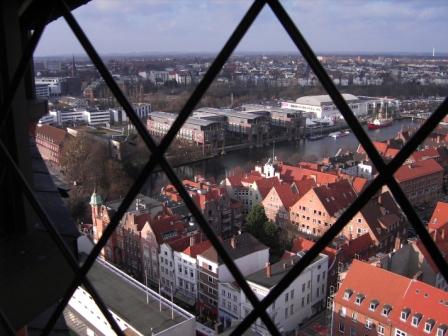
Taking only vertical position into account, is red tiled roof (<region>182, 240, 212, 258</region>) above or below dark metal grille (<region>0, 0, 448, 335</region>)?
below

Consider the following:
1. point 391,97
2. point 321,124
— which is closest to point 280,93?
point 391,97

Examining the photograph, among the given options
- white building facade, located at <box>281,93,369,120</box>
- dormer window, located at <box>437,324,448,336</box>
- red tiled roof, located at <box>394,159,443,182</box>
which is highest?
white building facade, located at <box>281,93,369,120</box>

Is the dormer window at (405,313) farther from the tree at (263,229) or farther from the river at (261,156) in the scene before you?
the river at (261,156)

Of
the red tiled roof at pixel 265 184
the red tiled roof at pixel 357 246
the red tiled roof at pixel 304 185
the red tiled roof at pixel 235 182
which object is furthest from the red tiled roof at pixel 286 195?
the red tiled roof at pixel 357 246

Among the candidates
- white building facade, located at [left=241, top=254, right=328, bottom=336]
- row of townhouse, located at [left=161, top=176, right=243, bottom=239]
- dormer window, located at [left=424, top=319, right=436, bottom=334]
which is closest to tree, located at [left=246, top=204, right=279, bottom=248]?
row of townhouse, located at [left=161, top=176, right=243, bottom=239]

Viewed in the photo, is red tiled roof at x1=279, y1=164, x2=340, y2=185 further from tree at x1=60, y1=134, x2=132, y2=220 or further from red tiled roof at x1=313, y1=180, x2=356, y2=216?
tree at x1=60, y1=134, x2=132, y2=220

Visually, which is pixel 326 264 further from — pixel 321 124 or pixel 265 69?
pixel 265 69

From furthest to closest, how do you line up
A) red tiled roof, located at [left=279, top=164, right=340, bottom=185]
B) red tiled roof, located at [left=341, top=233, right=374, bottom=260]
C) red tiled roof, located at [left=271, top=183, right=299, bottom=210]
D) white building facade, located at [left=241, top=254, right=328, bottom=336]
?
red tiled roof, located at [left=279, top=164, right=340, bottom=185] → red tiled roof, located at [left=271, top=183, right=299, bottom=210] → red tiled roof, located at [left=341, top=233, right=374, bottom=260] → white building facade, located at [left=241, top=254, right=328, bottom=336]
